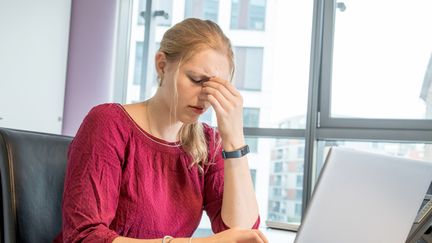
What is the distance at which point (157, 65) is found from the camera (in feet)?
3.88

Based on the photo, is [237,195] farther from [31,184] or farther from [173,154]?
[31,184]

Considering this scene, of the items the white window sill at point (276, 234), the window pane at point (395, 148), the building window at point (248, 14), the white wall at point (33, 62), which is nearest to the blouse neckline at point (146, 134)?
the white window sill at point (276, 234)

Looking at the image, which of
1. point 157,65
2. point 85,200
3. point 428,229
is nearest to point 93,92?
point 157,65

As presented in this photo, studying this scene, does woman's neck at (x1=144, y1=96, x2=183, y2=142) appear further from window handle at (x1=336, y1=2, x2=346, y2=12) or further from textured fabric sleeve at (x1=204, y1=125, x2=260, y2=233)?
window handle at (x1=336, y1=2, x2=346, y2=12)

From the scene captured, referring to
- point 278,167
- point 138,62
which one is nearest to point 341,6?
point 278,167

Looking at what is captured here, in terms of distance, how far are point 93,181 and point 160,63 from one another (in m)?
0.35

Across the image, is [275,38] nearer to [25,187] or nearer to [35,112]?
[35,112]

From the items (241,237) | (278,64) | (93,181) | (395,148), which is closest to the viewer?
(241,237)

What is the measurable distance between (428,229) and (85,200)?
0.73 m

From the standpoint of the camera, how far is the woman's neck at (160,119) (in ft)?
3.84

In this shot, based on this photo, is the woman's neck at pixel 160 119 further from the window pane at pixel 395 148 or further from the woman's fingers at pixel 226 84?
the window pane at pixel 395 148

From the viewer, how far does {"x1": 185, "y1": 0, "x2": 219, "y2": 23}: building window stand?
2.72m

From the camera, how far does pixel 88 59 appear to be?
2.74 meters

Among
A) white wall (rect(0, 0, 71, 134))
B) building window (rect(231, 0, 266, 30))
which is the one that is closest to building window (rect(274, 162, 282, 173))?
building window (rect(231, 0, 266, 30))
